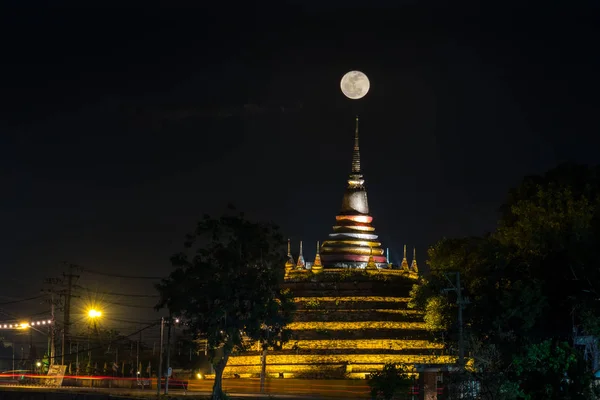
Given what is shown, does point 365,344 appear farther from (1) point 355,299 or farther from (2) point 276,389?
(2) point 276,389

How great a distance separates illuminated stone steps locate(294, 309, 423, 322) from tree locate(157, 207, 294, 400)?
20.3m

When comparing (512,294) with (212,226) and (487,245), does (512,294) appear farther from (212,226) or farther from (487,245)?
(212,226)

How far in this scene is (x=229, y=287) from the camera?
2422 inches

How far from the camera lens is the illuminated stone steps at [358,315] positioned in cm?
8256

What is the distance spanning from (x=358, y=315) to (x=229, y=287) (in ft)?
77.4

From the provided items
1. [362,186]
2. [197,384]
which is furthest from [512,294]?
[362,186]

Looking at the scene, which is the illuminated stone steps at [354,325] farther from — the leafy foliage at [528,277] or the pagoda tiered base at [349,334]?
the leafy foliage at [528,277]

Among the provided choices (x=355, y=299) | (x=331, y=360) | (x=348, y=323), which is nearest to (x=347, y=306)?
(x=355, y=299)

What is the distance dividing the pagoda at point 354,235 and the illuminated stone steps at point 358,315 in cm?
864

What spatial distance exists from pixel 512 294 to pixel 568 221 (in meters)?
8.49

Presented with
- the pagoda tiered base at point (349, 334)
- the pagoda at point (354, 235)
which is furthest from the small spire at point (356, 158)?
the pagoda tiered base at point (349, 334)

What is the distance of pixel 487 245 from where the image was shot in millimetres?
64250

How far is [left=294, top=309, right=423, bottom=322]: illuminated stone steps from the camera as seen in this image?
8256 centimetres

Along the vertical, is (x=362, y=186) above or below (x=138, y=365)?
above
